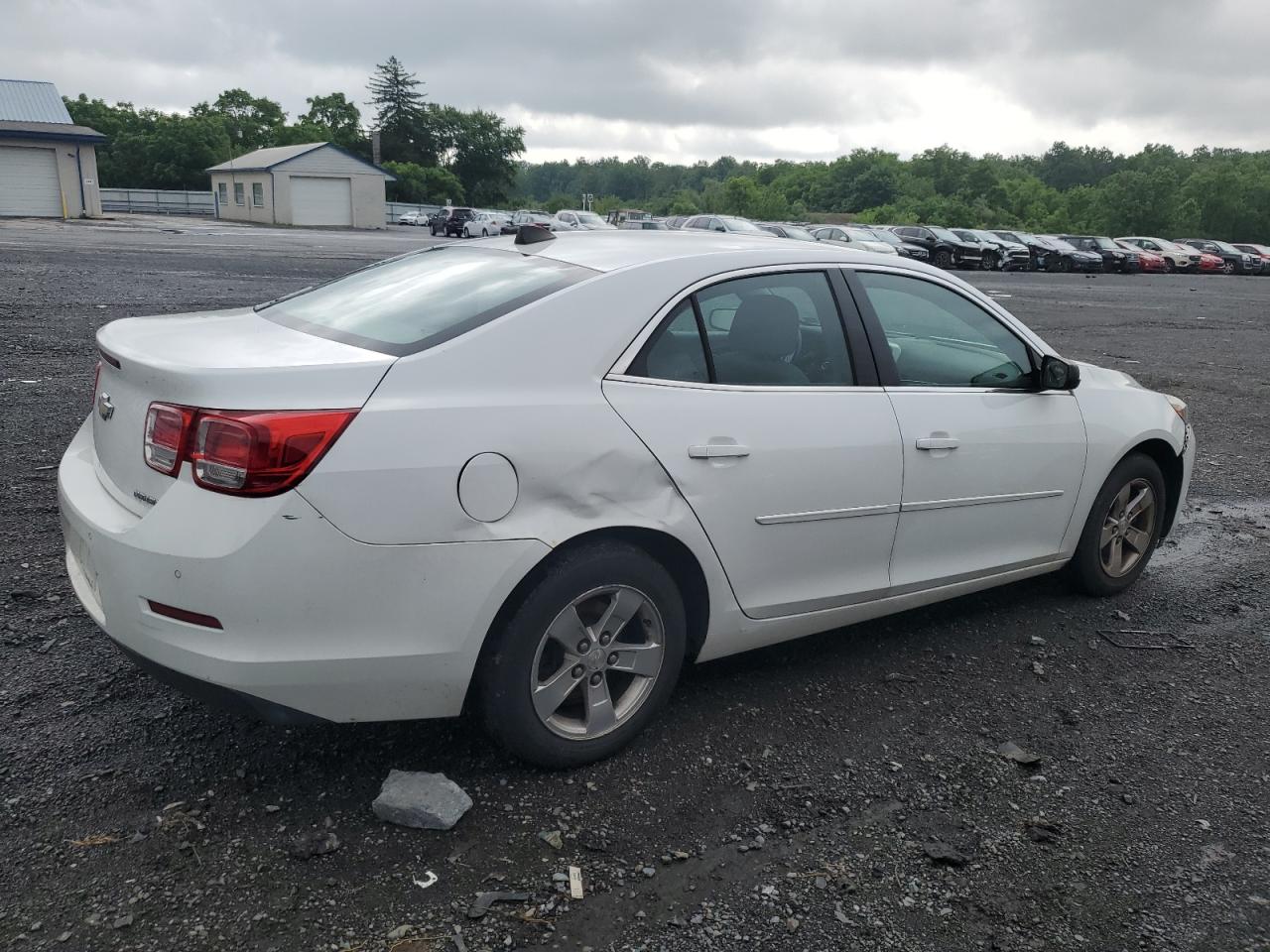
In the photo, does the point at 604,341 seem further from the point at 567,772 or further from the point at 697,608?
the point at 567,772

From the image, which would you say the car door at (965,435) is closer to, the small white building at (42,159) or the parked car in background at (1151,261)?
the parked car in background at (1151,261)

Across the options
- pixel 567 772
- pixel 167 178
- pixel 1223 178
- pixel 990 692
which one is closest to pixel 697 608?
pixel 567 772

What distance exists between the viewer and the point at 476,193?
305 ft

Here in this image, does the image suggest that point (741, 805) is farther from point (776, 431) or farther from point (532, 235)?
point (532, 235)

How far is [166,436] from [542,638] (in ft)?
3.82

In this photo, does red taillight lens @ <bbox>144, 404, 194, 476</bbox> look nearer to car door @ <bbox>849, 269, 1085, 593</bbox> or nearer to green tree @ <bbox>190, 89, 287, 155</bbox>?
car door @ <bbox>849, 269, 1085, 593</bbox>

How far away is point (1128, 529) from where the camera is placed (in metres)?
4.86

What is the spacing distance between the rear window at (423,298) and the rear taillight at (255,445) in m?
0.40

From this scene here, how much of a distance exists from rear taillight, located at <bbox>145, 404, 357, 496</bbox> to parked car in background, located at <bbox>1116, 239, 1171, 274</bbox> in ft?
160

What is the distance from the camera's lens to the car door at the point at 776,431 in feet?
10.5

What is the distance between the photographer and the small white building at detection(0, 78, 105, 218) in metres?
43.4

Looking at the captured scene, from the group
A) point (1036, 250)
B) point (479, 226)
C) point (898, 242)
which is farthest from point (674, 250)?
point (479, 226)

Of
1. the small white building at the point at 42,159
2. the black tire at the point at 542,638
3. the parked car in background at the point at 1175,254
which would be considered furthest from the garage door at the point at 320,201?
the black tire at the point at 542,638

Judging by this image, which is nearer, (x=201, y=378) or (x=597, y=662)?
(x=201, y=378)
